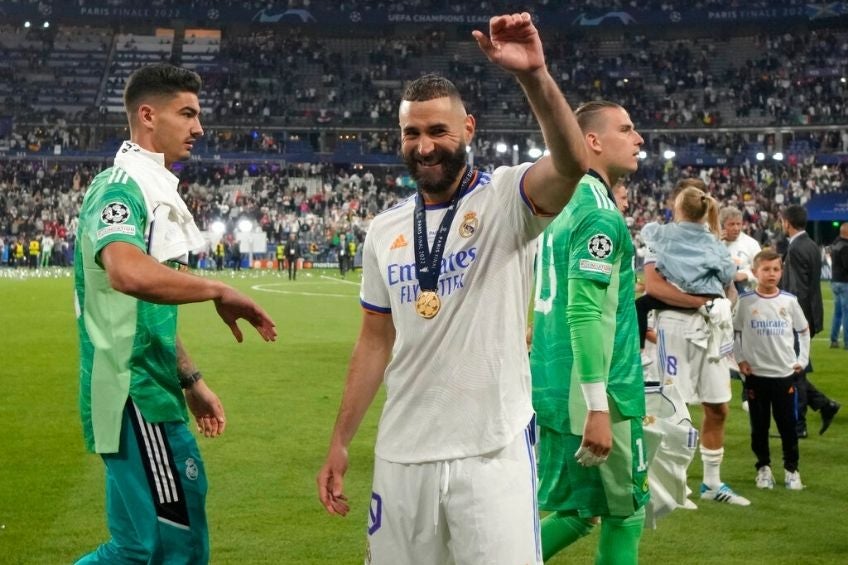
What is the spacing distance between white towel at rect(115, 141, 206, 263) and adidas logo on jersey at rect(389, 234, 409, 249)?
86cm

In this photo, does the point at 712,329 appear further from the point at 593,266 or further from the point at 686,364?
the point at 593,266

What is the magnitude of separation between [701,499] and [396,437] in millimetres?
5068

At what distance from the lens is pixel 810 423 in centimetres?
1184

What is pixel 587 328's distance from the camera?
15.4 ft

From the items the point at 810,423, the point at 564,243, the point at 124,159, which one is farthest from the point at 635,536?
the point at 810,423

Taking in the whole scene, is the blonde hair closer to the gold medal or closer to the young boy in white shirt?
the young boy in white shirt

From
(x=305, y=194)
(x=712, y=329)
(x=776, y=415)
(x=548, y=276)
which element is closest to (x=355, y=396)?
(x=548, y=276)

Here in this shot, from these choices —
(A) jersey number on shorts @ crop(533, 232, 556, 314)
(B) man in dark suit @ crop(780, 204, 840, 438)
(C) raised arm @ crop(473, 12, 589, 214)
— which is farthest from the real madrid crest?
(B) man in dark suit @ crop(780, 204, 840, 438)

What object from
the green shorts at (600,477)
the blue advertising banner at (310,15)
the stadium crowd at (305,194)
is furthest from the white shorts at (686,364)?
the blue advertising banner at (310,15)

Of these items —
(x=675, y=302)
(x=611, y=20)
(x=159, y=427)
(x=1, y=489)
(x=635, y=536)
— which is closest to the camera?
(x=159, y=427)

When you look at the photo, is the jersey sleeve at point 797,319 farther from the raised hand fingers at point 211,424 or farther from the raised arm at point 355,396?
the raised arm at point 355,396

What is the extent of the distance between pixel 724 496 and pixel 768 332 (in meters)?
1.33

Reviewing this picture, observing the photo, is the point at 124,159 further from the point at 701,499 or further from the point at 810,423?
the point at 810,423

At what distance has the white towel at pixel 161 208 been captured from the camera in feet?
14.3
